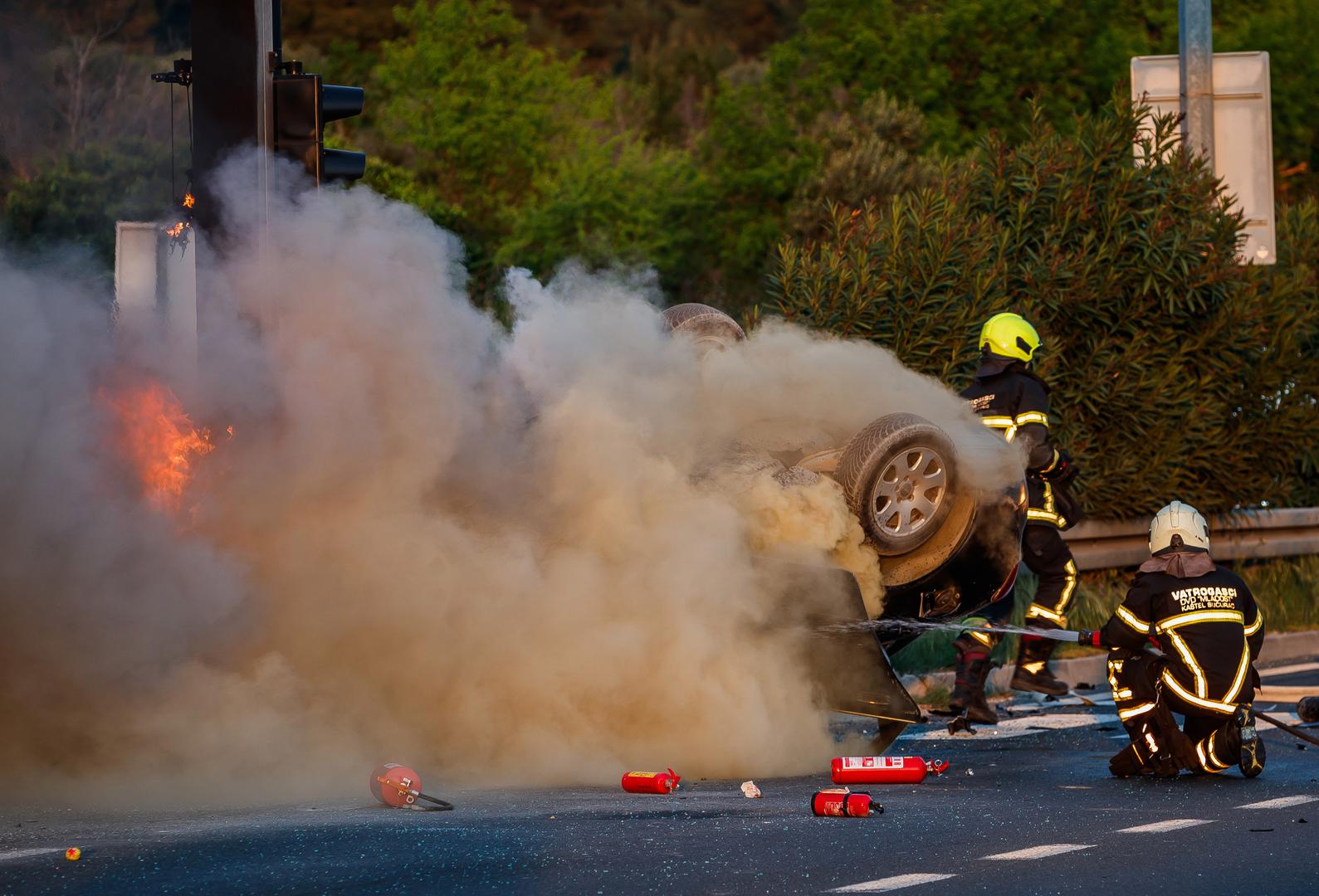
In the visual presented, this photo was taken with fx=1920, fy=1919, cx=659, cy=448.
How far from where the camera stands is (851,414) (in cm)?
852

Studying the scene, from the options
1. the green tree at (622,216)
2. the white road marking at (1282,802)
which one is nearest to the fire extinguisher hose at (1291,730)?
the white road marking at (1282,802)

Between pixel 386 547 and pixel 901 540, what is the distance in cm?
218

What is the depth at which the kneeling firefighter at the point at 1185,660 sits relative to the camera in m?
7.77

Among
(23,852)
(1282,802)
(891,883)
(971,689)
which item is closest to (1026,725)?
(971,689)

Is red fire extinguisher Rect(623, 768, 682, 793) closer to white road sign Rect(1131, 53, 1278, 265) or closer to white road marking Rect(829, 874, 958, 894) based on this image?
white road marking Rect(829, 874, 958, 894)

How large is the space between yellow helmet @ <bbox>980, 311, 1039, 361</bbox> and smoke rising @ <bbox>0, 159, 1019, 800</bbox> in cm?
227

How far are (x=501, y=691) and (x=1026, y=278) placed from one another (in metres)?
6.80

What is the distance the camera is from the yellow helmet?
9977 millimetres

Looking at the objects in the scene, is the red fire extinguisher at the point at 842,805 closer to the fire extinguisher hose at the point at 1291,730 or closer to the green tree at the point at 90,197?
the fire extinguisher hose at the point at 1291,730

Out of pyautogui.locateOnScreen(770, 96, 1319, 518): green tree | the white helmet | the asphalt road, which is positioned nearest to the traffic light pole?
the asphalt road

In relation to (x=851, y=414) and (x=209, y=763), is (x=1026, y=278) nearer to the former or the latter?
(x=851, y=414)

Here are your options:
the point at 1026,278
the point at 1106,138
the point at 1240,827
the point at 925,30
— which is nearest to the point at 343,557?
the point at 1240,827

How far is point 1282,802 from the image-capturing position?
7.13 metres

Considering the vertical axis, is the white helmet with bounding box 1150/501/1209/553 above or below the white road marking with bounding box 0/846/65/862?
above
